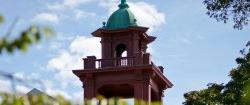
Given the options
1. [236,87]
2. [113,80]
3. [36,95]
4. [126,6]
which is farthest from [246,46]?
[36,95]

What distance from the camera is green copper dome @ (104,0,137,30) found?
3481 centimetres

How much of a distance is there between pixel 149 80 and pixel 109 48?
2540 mm

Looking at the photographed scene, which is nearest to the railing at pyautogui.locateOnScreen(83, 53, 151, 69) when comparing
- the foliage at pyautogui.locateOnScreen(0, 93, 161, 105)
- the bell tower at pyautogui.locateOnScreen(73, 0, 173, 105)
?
the bell tower at pyautogui.locateOnScreen(73, 0, 173, 105)

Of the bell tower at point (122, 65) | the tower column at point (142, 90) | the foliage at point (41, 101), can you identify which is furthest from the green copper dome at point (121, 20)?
the foliage at point (41, 101)

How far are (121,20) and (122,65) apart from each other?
8.60ft

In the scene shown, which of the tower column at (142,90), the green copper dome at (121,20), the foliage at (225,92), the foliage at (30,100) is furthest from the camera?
the green copper dome at (121,20)

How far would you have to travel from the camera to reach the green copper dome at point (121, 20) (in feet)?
114

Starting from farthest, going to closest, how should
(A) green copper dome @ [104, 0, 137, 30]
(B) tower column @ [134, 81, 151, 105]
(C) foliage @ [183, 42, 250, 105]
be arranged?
(A) green copper dome @ [104, 0, 137, 30]
(B) tower column @ [134, 81, 151, 105]
(C) foliage @ [183, 42, 250, 105]

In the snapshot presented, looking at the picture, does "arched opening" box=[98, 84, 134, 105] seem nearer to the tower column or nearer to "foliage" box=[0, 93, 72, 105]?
the tower column

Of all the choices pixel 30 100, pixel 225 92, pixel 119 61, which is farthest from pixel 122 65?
pixel 30 100

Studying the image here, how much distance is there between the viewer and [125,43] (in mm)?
34656

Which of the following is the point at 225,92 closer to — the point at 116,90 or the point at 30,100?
the point at 116,90

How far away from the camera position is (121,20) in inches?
1380

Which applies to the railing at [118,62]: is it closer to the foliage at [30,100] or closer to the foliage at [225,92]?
the foliage at [225,92]
